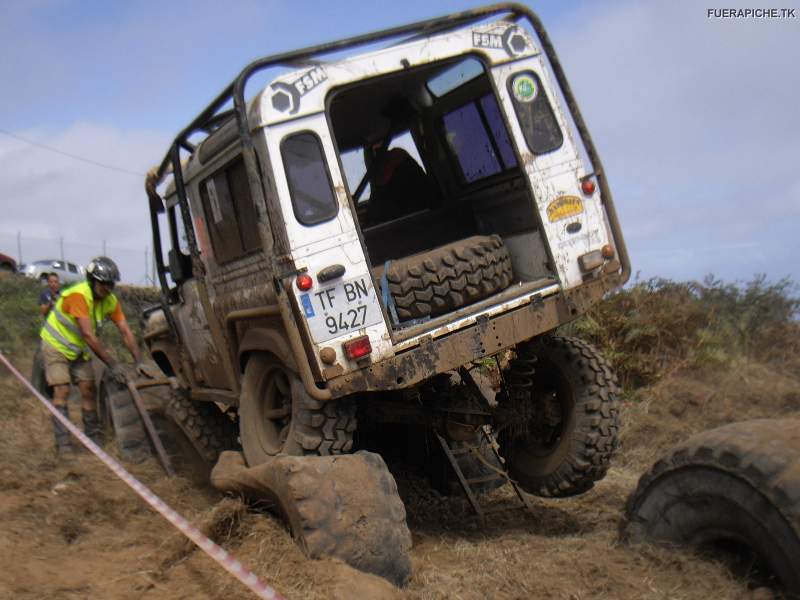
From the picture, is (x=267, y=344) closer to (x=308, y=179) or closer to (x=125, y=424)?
(x=308, y=179)

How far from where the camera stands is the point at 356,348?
4.30m

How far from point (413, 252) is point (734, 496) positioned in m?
3.42

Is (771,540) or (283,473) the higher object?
(283,473)

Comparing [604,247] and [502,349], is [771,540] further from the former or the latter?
[604,247]

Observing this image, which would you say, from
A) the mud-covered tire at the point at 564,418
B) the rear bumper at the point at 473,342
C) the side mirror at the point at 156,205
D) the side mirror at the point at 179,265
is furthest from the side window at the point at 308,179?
the side mirror at the point at 156,205

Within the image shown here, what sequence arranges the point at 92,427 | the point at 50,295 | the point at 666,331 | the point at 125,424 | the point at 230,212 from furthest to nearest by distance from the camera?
the point at 50,295 < the point at 666,331 < the point at 92,427 < the point at 125,424 < the point at 230,212

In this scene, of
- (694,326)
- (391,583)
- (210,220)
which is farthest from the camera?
(694,326)

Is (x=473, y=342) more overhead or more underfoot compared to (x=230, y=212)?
more underfoot

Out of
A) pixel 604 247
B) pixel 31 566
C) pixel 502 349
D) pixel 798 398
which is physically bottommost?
pixel 798 398

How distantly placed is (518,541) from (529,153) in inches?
87.9

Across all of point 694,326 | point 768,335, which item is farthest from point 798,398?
point 768,335

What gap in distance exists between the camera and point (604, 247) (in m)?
4.82

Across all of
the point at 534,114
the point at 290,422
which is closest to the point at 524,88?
the point at 534,114

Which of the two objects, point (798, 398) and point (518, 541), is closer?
point (518, 541)
